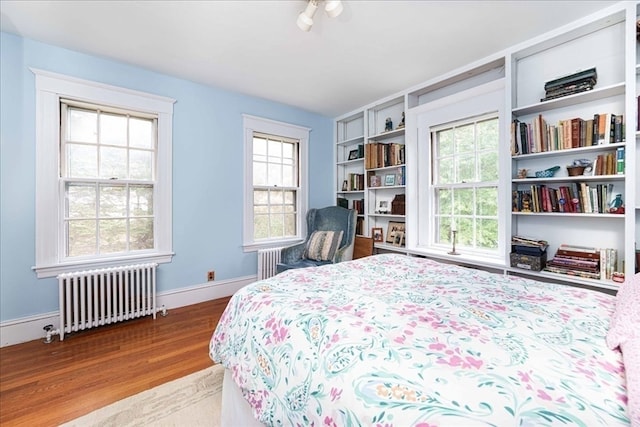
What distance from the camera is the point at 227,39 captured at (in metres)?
2.30

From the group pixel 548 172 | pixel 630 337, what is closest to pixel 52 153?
pixel 630 337

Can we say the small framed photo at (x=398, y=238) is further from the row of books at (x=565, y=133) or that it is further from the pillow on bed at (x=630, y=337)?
the pillow on bed at (x=630, y=337)

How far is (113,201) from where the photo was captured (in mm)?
2787

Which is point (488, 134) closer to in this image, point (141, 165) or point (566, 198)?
point (566, 198)

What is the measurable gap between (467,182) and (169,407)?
10.2 feet

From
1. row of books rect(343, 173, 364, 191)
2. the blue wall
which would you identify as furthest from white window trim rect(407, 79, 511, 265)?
the blue wall

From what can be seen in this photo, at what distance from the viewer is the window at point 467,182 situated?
279 cm

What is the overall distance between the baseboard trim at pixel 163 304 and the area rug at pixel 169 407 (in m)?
1.41

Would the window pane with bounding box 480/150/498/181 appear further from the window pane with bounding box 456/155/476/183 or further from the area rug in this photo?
the area rug

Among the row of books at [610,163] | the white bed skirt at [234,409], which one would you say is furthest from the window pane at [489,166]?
the white bed skirt at [234,409]

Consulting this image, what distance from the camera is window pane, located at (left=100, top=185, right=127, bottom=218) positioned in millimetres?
2738

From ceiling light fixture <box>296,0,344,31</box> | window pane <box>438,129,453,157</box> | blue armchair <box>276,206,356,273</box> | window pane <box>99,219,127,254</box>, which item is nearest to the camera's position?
ceiling light fixture <box>296,0,344,31</box>

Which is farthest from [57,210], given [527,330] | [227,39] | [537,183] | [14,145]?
[537,183]

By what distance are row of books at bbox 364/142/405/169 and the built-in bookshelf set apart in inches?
32.8
